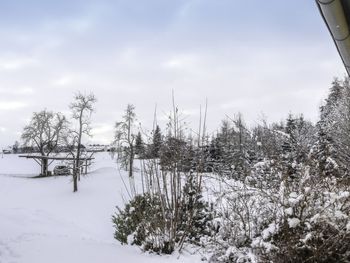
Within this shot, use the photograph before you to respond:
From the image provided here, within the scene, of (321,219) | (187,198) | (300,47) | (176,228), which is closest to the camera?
(321,219)

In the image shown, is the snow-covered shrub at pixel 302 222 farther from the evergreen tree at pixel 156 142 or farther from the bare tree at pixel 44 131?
Answer: the bare tree at pixel 44 131

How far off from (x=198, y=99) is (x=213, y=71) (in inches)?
43.2

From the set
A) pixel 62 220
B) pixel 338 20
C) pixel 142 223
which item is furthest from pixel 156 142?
pixel 62 220

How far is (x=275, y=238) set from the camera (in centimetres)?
520

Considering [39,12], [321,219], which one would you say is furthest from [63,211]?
[321,219]

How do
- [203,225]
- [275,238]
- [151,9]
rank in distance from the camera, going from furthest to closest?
[203,225], [151,9], [275,238]

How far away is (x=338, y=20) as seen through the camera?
1.95m

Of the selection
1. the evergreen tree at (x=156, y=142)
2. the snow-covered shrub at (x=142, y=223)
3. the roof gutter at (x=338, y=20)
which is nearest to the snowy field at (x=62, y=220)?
the snow-covered shrub at (x=142, y=223)

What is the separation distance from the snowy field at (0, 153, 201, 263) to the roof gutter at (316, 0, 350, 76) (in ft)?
16.8

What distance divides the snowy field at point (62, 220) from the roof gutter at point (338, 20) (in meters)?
5.13

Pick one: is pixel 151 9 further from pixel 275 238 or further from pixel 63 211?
pixel 63 211

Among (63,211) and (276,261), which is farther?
(63,211)

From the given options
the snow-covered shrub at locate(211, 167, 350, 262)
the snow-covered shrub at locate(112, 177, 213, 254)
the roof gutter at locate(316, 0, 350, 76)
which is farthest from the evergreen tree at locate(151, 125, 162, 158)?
the roof gutter at locate(316, 0, 350, 76)

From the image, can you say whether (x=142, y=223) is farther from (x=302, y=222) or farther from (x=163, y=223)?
(x=302, y=222)
